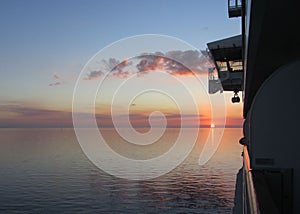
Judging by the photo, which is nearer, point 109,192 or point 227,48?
point 227,48

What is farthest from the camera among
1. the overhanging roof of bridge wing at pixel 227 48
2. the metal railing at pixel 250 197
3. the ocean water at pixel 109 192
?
the ocean water at pixel 109 192

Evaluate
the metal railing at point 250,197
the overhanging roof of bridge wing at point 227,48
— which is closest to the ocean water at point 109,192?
the overhanging roof of bridge wing at point 227,48

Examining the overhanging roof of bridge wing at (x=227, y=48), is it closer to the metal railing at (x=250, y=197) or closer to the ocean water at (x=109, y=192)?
the metal railing at (x=250, y=197)

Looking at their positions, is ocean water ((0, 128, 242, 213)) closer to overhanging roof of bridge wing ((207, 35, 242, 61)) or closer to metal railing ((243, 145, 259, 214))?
overhanging roof of bridge wing ((207, 35, 242, 61))

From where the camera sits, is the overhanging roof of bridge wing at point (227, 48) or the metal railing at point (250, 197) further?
the overhanging roof of bridge wing at point (227, 48)

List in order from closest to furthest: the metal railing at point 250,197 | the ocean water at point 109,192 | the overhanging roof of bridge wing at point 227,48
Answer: the metal railing at point 250,197, the overhanging roof of bridge wing at point 227,48, the ocean water at point 109,192

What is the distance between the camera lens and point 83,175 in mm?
61125

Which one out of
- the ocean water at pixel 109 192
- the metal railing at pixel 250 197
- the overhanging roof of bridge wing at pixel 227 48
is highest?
the overhanging roof of bridge wing at pixel 227 48

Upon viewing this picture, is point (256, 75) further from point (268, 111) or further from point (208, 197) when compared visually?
point (208, 197)

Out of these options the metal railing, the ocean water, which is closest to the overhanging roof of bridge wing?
the metal railing

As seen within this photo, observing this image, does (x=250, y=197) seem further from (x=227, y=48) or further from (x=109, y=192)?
(x=109, y=192)

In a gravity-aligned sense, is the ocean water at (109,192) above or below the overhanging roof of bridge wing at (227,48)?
below

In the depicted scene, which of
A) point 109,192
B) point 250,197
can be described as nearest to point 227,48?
point 250,197

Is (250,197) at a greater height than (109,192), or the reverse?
(250,197)
